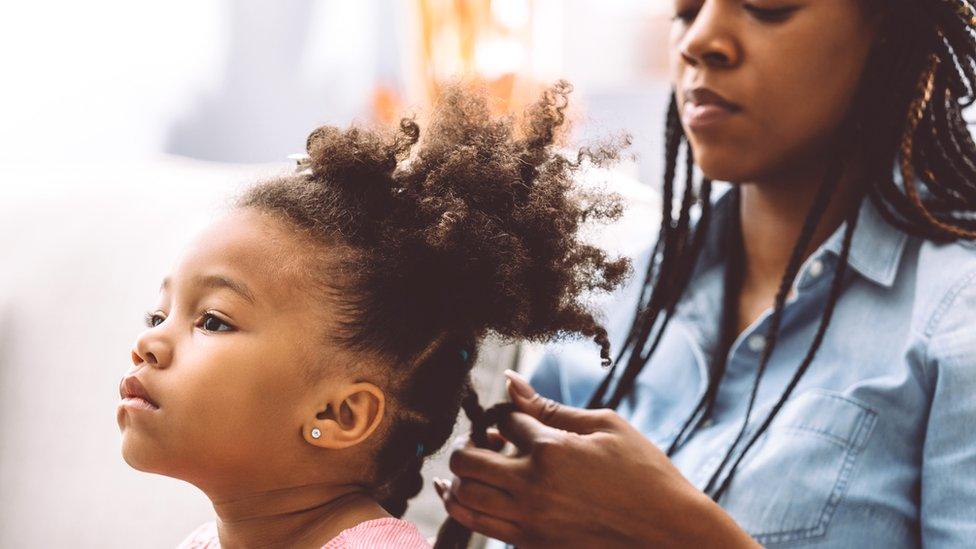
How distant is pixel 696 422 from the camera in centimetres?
115

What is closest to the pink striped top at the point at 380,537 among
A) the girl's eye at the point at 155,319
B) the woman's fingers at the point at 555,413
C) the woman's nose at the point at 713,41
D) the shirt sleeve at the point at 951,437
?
the woman's fingers at the point at 555,413

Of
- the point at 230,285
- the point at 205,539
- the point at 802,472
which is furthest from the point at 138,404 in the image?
the point at 802,472

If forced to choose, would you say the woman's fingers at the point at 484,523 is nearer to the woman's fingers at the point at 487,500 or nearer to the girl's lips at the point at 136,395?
the woman's fingers at the point at 487,500

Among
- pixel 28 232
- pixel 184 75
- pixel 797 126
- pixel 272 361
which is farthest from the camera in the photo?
pixel 184 75

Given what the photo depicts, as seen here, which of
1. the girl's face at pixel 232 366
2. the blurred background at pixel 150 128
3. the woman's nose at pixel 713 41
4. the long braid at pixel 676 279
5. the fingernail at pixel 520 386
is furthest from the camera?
the blurred background at pixel 150 128

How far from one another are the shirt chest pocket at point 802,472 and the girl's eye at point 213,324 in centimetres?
51

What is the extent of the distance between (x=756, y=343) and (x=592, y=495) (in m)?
0.35

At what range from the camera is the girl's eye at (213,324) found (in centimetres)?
88

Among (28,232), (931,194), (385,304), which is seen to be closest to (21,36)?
(28,232)

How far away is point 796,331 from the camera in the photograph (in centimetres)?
113

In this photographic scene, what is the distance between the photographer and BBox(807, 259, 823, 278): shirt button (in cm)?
112

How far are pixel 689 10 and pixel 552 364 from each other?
0.47 metres

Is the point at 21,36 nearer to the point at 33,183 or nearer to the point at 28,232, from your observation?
the point at 33,183

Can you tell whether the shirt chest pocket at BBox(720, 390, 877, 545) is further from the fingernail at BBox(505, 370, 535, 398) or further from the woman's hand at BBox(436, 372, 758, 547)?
the fingernail at BBox(505, 370, 535, 398)
